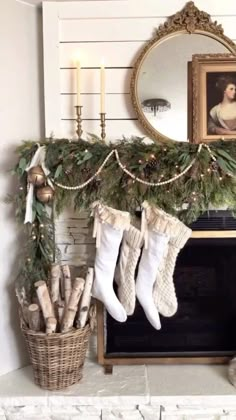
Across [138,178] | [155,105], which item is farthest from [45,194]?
[155,105]

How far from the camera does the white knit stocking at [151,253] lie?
1.89 metres

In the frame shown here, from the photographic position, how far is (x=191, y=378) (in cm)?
199

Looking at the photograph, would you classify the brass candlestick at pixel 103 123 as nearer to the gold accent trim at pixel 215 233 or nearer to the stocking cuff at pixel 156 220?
the stocking cuff at pixel 156 220

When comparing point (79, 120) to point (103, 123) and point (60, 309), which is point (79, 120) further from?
point (60, 309)

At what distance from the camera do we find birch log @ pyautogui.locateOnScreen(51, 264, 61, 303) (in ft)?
6.26

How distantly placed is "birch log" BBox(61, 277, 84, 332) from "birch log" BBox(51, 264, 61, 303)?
0.07 metres

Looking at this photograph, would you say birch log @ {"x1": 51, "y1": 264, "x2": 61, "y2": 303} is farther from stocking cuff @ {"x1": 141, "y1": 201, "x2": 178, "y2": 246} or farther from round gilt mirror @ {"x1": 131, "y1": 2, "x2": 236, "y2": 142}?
round gilt mirror @ {"x1": 131, "y1": 2, "x2": 236, "y2": 142}

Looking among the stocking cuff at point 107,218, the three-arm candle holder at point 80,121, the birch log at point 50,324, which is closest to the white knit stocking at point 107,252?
the stocking cuff at point 107,218

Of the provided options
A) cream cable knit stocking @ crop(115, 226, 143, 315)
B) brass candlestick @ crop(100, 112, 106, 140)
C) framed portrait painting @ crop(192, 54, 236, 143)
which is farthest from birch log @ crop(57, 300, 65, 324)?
framed portrait painting @ crop(192, 54, 236, 143)

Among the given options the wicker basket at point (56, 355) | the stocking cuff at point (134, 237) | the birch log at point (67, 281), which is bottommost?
the wicker basket at point (56, 355)

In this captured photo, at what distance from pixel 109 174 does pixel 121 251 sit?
0.33 m

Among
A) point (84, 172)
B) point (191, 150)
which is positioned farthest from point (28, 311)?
point (191, 150)

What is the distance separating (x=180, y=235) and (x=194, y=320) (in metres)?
0.46

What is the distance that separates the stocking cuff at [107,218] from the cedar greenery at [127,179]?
2.5 inches
